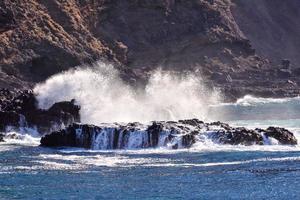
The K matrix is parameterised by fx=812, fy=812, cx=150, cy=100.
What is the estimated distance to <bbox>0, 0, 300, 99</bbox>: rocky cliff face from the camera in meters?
118

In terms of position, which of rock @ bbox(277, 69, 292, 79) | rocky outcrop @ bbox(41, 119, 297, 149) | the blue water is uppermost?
rock @ bbox(277, 69, 292, 79)

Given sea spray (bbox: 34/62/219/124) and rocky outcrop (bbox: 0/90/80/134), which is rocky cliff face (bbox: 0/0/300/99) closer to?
sea spray (bbox: 34/62/219/124)

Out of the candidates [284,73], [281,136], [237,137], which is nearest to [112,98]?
[237,137]

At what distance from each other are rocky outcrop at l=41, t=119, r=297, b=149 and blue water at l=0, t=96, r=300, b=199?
3.60 feet

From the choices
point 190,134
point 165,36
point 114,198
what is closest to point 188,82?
point 165,36

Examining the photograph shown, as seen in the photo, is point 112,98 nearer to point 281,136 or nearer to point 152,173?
point 281,136

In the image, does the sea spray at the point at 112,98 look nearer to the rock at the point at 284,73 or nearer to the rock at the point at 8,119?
the rock at the point at 8,119

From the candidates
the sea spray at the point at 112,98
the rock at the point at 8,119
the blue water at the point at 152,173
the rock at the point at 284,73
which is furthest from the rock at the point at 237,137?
the rock at the point at 284,73

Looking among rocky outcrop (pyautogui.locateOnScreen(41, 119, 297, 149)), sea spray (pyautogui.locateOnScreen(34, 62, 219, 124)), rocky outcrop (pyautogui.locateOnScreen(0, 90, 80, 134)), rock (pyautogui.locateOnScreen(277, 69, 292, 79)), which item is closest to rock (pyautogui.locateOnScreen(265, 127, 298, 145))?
rocky outcrop (pyautogui.locateOnScreen(41, 119, 297, 149))

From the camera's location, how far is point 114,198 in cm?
3816

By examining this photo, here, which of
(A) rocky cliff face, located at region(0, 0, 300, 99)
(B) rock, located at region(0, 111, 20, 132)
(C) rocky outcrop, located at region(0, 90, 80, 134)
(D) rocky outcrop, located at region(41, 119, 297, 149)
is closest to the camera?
(D) rocky outcrop, located at region(41, 119, 297, 149)

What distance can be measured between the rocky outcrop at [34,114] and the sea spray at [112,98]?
302cm

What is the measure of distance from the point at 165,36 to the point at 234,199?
406 feet

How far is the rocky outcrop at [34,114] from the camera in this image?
6775 cm
